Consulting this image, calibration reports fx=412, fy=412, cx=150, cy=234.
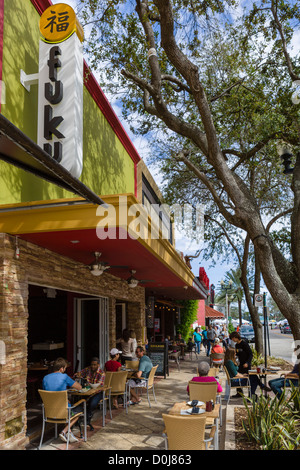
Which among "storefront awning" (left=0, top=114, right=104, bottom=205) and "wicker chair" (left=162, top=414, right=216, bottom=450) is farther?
"wicker chair" (left=162, top=414, right=216, bottom=450)

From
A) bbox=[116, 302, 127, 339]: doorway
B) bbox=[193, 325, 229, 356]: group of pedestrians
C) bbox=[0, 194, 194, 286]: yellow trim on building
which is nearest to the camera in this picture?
bbox=[0, 194, 194, 286]: yellow trim on building

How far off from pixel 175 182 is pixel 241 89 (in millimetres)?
6165

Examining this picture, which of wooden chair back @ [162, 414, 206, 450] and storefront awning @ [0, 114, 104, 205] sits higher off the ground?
storefront awning @ [0, 114, 104, 205]

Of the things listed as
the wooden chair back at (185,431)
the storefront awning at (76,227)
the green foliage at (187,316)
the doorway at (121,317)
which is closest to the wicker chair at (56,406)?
the wooden chair back at (185,431)

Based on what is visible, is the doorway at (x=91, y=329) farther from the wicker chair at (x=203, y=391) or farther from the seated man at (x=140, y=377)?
the wicker chair at (x=203, y=391)

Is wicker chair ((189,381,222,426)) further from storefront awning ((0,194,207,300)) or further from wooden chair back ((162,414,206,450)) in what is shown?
storefront awning ((0,194,207,300))

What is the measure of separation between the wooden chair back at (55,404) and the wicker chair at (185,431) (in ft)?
6.96

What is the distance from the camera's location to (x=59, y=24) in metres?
6.76

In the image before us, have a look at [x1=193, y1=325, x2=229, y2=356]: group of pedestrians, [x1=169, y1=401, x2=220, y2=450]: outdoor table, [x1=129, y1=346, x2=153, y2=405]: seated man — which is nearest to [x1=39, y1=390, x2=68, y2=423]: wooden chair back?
[x1=169, y1=401, x2=220, y2=450]: outdoor table

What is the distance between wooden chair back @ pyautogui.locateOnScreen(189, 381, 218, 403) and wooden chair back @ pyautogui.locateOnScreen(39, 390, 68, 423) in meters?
2.03

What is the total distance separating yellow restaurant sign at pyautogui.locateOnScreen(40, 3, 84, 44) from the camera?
665cm

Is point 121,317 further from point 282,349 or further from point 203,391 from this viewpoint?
point 282,349

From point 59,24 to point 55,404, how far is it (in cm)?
600
